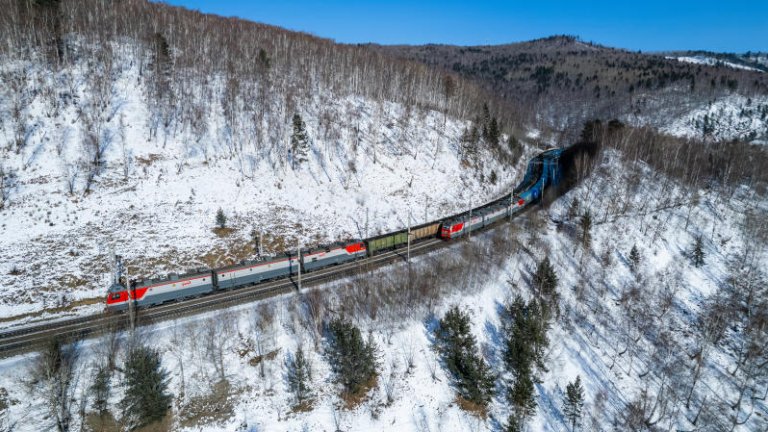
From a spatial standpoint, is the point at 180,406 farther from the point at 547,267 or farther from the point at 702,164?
the point at 702,164

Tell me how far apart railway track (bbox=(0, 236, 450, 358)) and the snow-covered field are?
174cm

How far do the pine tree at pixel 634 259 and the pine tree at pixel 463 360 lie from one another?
102 ft

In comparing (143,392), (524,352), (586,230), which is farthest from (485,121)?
(143,392)

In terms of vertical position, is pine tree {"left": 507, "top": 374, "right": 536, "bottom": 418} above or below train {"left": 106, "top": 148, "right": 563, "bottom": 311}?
below

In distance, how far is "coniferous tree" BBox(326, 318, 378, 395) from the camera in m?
30.4

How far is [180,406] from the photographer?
90.4ft

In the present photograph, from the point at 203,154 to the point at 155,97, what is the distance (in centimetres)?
1670

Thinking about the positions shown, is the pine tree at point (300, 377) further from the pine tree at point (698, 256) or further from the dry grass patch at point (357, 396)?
the pine tree at point (698, 256)

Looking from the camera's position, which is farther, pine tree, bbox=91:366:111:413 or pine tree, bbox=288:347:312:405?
pine tree, bbox=288:347:312:405

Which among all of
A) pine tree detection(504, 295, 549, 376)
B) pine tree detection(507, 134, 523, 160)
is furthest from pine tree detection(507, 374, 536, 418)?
pine tree detection(507, 134, 523, 160)

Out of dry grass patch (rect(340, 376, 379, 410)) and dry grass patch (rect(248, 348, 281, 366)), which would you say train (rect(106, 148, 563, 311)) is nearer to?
dry grass patch (rect(248, 348, 281, 366))

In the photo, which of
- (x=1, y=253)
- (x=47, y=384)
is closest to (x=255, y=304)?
(x=47, y=384)

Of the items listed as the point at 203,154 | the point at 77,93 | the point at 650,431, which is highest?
the point at 77,93

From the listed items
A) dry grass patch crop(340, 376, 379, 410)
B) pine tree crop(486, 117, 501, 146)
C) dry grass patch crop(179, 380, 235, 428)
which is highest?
pine tree crop(486, 117, 501, 146)
